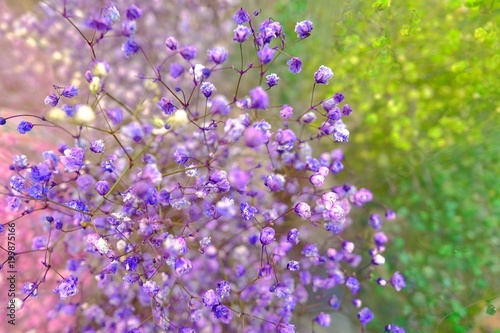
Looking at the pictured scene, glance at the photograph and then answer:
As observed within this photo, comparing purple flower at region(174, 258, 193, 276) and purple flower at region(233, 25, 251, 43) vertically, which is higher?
purple flower at region(233, 25, 251, 43)

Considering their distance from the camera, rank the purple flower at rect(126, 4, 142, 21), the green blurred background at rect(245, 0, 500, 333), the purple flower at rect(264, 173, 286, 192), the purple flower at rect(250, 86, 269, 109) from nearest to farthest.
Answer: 1. the purple flower at rect(250, 86, 269, 109)
2. the purple flower at rect(126, 4, 142, 21)
3. the purple flower at rect(264, 173, 286, 192)
4. the green blurred background at rect(245, 0, 500, 333)

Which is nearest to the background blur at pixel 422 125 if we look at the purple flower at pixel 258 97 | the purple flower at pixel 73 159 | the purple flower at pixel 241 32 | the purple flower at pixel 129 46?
the purple flower at pixel 241 32

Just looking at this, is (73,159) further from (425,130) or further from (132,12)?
(425,130)

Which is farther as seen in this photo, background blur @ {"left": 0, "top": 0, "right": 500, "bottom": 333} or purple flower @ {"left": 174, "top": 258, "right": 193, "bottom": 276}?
background blur @ {"left": 0, "top": 0, "right": 500, "bottom": 333}

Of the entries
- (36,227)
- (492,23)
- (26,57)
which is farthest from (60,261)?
(492,23)

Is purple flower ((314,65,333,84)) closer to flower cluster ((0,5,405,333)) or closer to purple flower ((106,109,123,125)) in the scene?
flower cluster ((0,5,405,333))

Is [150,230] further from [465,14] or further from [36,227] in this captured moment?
[465,14]

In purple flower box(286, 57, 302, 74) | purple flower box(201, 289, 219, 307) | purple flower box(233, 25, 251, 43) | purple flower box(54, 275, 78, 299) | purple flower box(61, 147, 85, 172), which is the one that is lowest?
purple flower box(201, 289, 219, 307)

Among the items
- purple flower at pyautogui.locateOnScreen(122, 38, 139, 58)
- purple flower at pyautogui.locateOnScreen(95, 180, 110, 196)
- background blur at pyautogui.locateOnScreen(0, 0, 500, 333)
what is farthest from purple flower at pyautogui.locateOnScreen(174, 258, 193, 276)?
background blur at pyautogui.locateOnScreen(0, 0, 500, 333)

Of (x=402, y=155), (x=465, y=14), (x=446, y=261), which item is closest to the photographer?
(x=465, y=14)
